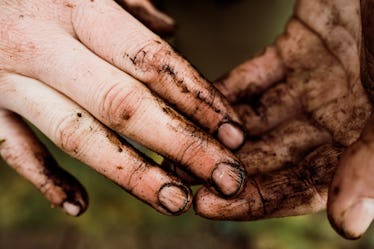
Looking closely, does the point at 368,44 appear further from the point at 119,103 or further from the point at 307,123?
the point at 119,103

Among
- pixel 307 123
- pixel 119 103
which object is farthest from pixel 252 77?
pixel 119 103

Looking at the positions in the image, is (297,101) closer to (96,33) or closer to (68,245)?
(96,33)

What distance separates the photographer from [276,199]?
1.37m

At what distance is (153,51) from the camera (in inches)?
55.7

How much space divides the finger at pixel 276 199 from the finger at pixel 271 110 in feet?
1.12

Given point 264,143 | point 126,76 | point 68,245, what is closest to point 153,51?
point 126,76

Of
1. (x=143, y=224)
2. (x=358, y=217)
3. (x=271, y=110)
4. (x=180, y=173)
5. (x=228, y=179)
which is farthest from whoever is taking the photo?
(x=143, y=224)

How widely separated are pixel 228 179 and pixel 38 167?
0.80m

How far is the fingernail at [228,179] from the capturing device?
1329 millimetres

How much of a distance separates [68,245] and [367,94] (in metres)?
2.31

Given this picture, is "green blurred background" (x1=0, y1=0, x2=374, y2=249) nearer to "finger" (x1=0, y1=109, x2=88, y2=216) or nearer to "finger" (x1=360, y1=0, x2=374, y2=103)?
"finger" (x1=0, y1=109, x2=88, y2=216)

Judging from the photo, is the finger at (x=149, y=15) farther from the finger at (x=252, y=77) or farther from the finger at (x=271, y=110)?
the finger at (x=271, y=110)

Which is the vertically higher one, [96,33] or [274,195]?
[96,33]

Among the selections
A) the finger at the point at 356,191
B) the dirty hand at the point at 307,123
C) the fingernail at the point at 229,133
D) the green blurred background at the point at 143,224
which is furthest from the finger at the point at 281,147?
the green blurred background at the point at 143,224
